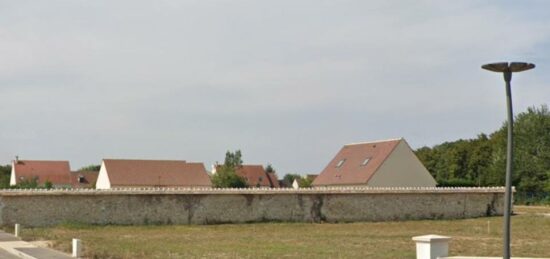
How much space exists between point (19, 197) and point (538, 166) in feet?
151

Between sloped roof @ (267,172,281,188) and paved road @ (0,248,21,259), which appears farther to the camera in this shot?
sloped roof @ (267,172,281,188)

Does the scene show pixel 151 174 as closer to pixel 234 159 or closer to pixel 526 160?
pixel 234 159

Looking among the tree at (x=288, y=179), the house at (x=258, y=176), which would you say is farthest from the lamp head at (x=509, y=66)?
the tree at (x=288, y=179)

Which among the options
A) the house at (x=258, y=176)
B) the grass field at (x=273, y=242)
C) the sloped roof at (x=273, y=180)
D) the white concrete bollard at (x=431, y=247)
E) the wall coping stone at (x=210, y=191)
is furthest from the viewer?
the sloped roof at (x=273, y=180)

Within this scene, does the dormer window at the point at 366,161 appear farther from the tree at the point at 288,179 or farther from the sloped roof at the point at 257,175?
the tree at the point at 288,179

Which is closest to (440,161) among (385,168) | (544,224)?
(385,168)

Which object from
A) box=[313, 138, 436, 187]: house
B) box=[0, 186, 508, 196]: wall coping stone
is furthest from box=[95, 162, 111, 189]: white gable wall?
box=[0, 186, 508, 196]: wall coping stone

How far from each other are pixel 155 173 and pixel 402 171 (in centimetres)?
3480

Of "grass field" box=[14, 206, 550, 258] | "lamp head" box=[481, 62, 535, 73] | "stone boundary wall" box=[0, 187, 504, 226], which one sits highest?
"lamp head" box=[481, 62, 535, 73]

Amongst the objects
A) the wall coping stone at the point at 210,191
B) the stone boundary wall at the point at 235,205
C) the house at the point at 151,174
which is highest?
the house at the point at 151,174

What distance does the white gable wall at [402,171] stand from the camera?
56.5 metres

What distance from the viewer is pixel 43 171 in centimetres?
9844

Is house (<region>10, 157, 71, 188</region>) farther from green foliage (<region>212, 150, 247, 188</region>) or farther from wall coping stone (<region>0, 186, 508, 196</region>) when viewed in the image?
wall coping stone (<region>0, 186, 508, 196</region>)

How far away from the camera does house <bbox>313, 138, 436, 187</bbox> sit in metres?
56.4
